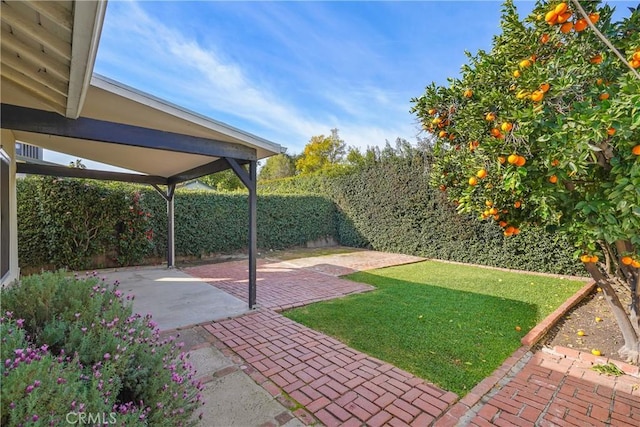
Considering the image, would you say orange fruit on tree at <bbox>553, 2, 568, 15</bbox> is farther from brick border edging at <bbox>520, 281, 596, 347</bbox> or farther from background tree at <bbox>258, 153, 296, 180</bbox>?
background tree at <bbox>258, 153, 296, 180</bbox>

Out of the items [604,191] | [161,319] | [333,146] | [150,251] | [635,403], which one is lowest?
[635,403]

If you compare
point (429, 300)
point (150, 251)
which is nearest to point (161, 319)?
point (429, 300)

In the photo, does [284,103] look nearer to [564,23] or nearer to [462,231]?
[462,231]

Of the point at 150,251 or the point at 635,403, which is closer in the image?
the point at 635,403

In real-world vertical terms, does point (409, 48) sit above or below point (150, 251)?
above

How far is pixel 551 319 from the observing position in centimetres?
496

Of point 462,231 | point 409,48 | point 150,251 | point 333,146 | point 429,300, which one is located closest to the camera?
point 429,300

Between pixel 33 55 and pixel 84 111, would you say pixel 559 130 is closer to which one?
pixel 33 55

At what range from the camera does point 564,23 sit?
2.82 m

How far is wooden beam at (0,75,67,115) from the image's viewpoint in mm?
2920

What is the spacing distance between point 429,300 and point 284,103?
459 inches

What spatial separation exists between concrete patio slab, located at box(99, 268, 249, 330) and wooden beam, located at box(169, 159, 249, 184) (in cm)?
260

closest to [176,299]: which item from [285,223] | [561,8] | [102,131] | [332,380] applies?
[102,131]

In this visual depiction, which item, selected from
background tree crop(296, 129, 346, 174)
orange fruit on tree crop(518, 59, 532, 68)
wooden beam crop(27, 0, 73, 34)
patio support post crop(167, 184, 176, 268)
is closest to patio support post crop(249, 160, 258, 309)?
wooden beam crop(27, 0, 73, 34)
